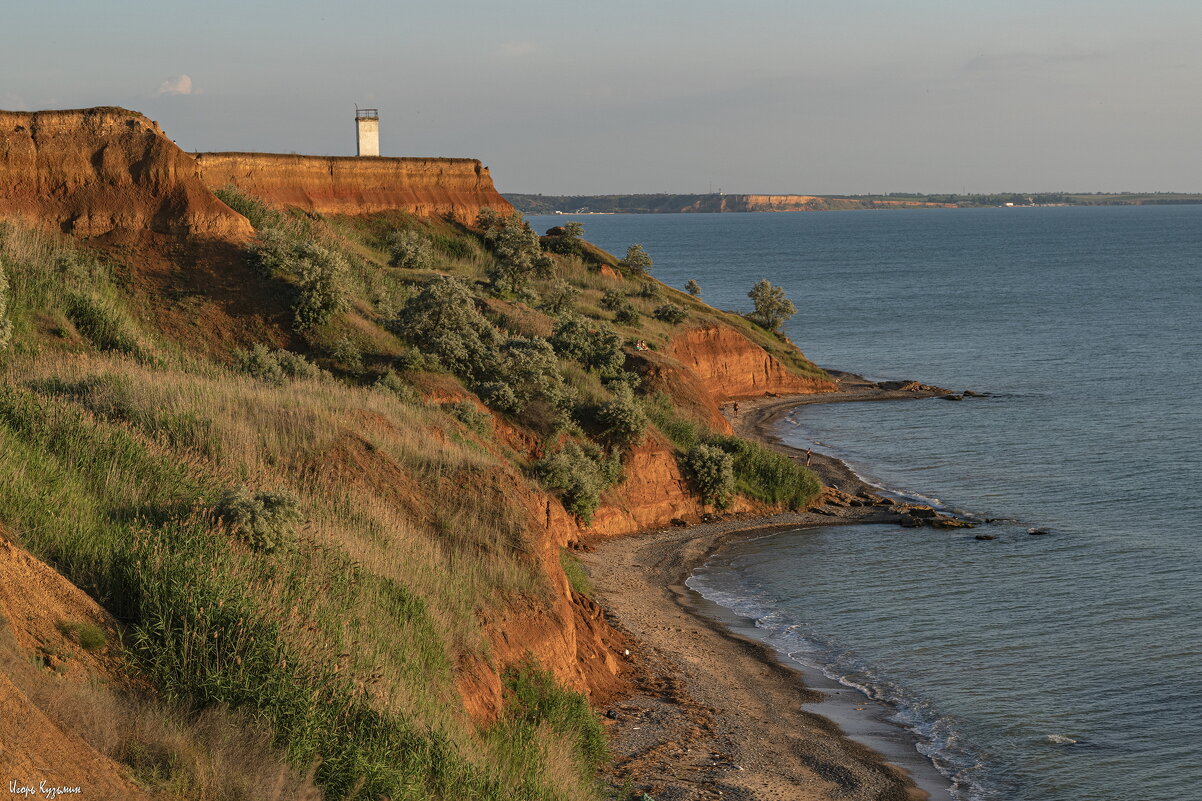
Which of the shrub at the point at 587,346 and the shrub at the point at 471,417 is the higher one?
the shrub at the point at 587,346

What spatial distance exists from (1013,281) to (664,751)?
11948 cm

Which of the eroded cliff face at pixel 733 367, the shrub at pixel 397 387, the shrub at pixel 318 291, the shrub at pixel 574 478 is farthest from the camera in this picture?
the eroded cliff face at pixel 733 367

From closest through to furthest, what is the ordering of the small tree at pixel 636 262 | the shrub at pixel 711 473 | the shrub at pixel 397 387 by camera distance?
the shrub at pixel 397 387
the shrub at pixel 711 473
the small tree at pixel 636 262

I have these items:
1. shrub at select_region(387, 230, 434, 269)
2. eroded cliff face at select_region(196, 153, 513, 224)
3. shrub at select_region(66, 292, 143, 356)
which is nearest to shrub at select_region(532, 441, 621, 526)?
shrub at select_region(66, 292, 143, 356)

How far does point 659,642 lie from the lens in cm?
2183

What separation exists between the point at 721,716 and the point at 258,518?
961cm

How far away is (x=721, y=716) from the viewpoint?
1839cm

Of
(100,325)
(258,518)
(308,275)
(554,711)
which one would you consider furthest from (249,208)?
(258,518)

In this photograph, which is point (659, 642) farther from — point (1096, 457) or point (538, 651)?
point (1096, 457)

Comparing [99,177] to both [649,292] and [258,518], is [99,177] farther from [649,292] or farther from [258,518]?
[649,292]

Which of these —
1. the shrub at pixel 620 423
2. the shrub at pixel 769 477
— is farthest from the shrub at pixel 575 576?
the shrub at pixel 769 477

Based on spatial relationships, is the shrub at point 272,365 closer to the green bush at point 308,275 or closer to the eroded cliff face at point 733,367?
the green bush at point 308,275

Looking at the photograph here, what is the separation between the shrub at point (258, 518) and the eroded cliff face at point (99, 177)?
22.3m

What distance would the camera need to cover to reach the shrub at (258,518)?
11688mm
